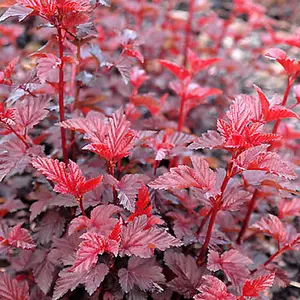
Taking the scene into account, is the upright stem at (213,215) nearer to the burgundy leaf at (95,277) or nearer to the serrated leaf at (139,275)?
the serrated leaf at (139,275)

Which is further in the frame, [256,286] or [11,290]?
[11,290]

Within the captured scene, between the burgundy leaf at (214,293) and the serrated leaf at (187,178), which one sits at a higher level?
the serrated leaf at (187,178)

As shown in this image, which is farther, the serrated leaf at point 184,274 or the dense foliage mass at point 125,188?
the serrated leaf at point 184,274

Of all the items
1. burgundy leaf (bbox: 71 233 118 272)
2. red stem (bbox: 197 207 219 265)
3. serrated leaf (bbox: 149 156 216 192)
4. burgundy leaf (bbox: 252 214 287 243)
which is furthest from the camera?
burgundy leaf (bbox: 252 214 287 243)

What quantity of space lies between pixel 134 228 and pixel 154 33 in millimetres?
1423

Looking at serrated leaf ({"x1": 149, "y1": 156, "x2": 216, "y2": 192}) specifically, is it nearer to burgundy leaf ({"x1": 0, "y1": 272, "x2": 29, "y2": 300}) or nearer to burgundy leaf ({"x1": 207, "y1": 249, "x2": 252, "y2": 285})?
burgundy leaf ({"x1": 207, "y1": 249, "x2": 252, "y2": 285})

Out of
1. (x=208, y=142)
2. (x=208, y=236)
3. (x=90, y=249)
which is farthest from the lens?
(x=208, y=236)

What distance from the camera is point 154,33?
2.28 meters

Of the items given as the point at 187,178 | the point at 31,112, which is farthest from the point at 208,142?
the point at 31,112

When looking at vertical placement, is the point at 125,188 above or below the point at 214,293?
above

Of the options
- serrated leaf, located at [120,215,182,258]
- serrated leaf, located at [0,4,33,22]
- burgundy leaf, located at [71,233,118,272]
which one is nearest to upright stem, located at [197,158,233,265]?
serrated leaf, located at [120,215,182,258]

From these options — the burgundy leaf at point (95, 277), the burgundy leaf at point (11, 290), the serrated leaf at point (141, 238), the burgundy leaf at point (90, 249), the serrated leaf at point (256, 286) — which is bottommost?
the burgundy leaf at point (11, 290)

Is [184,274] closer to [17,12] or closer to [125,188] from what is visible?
[125,188]

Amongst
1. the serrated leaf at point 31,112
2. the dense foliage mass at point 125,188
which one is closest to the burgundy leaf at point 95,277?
the dense foliage mass at point 125,188
